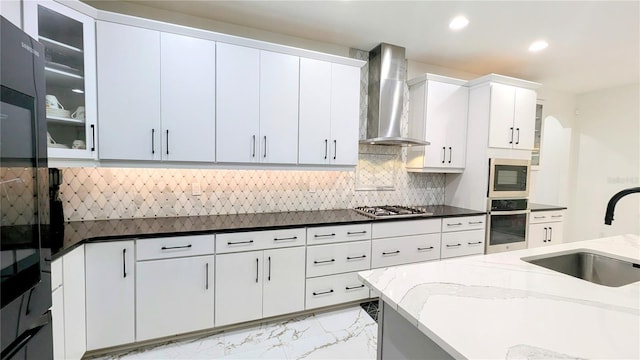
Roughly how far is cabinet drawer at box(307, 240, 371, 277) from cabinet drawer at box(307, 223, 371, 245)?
1.8 inches

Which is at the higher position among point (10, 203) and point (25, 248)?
point (10, 203)

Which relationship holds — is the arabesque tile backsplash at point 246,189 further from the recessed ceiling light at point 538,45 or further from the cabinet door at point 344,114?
the recessed ceiling light at point 538,45

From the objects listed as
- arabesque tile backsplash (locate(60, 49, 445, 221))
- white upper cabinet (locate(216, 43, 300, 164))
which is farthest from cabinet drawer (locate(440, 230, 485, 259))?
white upper cabinet (locate(216, 43, 300, 164))

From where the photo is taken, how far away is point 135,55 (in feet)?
6.79

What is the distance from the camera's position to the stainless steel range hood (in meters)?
3.02

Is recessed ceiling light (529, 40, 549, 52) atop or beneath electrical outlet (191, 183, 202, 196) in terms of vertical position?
atop

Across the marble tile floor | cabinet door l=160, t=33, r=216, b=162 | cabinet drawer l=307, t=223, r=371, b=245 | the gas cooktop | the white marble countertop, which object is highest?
cabinet door l=160, t=33, r=216, b=162

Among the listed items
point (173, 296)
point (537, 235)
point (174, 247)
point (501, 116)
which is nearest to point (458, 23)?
point (501, 116)

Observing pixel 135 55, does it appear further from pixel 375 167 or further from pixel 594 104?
pixel 594 104

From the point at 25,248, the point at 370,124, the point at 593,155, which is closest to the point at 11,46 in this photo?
the point at 25,248

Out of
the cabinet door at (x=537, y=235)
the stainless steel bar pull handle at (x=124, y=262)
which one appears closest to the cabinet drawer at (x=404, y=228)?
the cabinet door at (x=537, y=235)

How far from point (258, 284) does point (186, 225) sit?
739 mm

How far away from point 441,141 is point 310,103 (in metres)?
1.68

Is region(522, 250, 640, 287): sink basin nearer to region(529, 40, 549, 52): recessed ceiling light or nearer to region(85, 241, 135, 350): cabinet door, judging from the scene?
region(529, 40, 549, 52): recessed ceiling light
